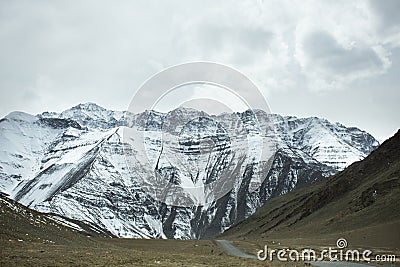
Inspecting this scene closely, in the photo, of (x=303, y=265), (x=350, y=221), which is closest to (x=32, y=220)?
(x=303, y=265)

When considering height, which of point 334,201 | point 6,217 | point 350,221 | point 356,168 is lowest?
point 6,217

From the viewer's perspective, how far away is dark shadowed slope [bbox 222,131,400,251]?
2931 inches

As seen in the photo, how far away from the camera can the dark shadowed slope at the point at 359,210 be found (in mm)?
74438

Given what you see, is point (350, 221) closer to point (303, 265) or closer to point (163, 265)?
point (303, 265)

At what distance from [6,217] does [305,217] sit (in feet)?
306

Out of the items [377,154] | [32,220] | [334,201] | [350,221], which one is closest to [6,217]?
[32,220]

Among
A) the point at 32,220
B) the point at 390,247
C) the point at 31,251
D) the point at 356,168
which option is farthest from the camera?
the point at 356,168

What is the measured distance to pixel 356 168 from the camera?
13888cm

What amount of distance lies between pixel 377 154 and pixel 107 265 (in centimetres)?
11280

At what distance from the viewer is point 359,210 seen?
9894 cm

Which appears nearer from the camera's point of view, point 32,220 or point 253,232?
point 32,220

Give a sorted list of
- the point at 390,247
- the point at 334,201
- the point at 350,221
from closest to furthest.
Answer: the point at 390,247 → the point at 350,221 → the point at 334,201

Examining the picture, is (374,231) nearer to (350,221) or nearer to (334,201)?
(350,221)

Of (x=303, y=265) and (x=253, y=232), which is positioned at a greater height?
(x=253, y=232)
